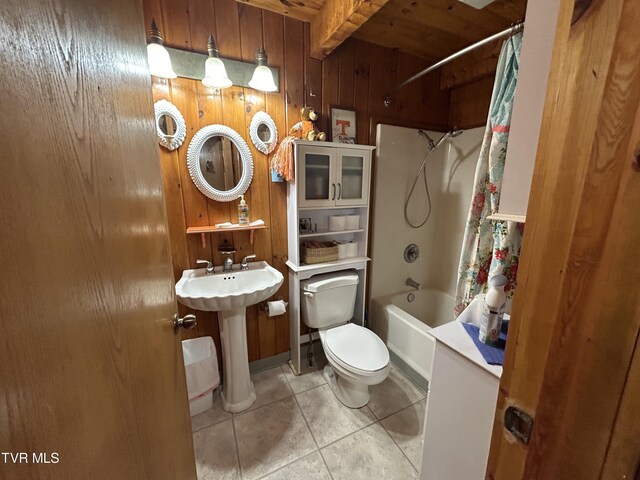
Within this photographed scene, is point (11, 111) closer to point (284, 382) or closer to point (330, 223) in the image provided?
point (330, 223)

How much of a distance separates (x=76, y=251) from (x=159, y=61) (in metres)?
1.37

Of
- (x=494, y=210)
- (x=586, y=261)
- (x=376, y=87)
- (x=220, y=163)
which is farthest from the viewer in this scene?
(x=376, y=87)

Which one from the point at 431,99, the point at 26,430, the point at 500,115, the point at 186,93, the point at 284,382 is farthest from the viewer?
the point at 431,99

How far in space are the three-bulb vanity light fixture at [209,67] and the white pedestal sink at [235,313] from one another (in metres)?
1.13

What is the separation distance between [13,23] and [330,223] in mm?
1715

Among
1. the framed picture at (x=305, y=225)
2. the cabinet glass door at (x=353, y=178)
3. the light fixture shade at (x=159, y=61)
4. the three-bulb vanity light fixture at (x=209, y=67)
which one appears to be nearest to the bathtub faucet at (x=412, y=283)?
the cabinet glass door at (x=353, y=178)

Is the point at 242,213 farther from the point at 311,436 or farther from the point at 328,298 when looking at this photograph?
the point at 311,436

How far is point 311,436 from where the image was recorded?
147 centimetres

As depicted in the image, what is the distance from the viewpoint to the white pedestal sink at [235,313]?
5.00 ft

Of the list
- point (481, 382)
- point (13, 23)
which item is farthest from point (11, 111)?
point (481, 382)

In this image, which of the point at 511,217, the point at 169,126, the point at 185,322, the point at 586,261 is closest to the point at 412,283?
the point at 511,217

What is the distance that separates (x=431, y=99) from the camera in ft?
7.32

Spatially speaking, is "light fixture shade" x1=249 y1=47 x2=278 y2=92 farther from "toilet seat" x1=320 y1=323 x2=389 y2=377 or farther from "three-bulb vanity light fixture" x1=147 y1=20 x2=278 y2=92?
"toilet seat" x1=320 y1=323 x2=389 y2=377

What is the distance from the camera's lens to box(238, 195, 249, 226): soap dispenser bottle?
5.43 ft
